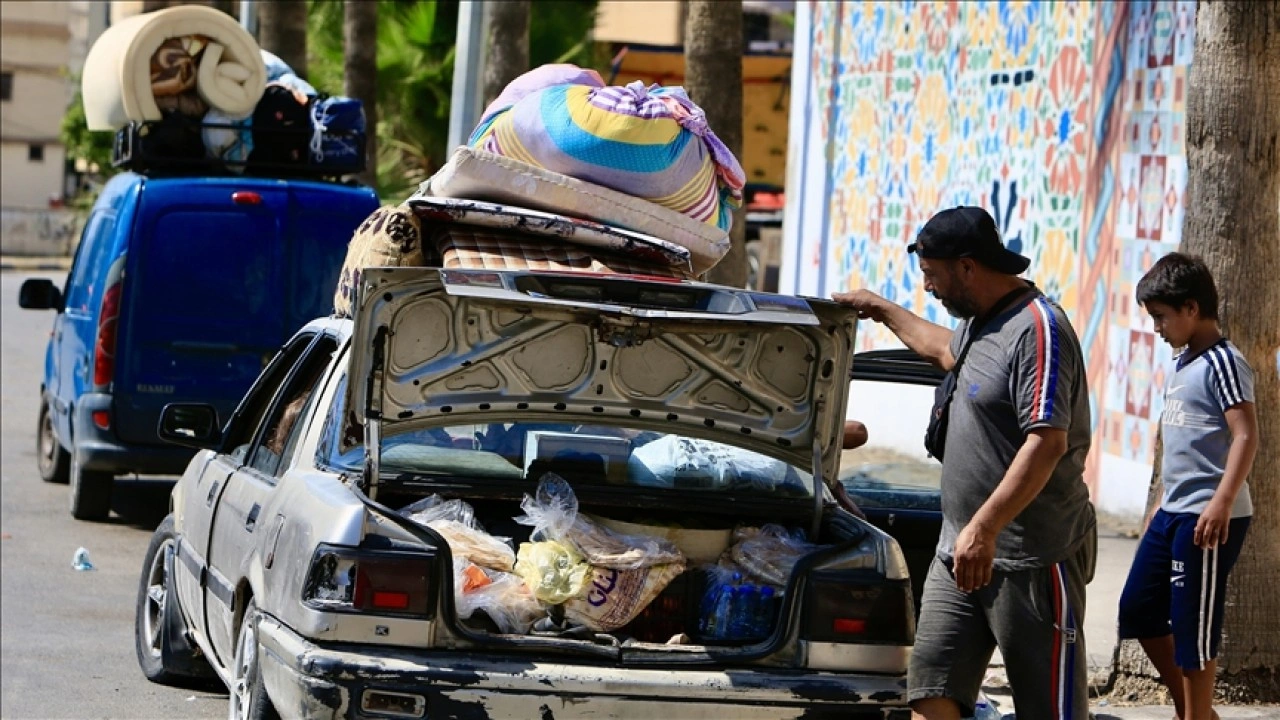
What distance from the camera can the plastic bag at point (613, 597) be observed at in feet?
17.8

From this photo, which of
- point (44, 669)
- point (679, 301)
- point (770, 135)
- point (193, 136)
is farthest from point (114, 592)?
point (770, 135)

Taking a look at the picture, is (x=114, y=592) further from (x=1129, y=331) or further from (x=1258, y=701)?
(x=1129, y=331)

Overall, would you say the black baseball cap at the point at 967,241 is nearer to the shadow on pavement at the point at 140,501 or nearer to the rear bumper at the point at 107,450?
the rear bumper at the point at 107,450

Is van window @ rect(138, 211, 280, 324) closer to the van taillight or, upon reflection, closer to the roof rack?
the van taillight

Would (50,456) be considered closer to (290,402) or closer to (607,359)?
(290,402)

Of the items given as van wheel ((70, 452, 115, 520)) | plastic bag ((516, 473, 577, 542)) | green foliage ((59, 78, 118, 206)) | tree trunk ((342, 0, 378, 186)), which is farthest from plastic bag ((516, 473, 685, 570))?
green foliage ((59, 78, 118, 206))

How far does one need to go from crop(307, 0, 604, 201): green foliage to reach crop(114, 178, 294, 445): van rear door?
15.7m

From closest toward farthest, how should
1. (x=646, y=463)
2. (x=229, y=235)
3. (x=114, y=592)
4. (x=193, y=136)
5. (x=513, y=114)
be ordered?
1. (x=646, y=463)
2. (x=513, y=114)
3. (x=114, y=592)
4. (x=229, y=235)
5. (x=193, y=136)

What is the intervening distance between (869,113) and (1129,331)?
509 cm

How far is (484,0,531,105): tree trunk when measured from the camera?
52.2 feet

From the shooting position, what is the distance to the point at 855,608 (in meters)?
5.31

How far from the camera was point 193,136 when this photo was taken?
1242 cm

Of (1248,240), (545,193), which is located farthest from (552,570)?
(1248,240)

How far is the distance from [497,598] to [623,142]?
2.09 meters
